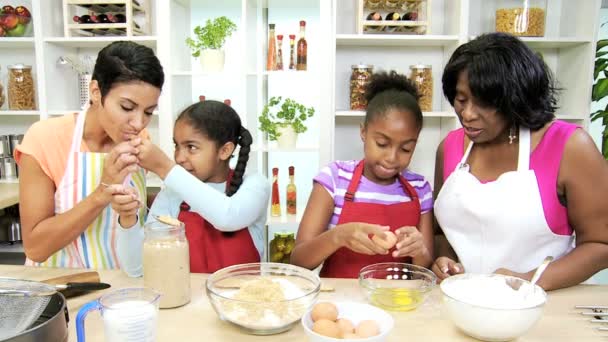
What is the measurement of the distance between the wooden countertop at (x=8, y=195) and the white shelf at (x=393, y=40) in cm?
187

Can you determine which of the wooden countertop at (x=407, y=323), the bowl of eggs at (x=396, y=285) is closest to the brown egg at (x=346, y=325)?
the wooden countertop at (x=407, y=323)

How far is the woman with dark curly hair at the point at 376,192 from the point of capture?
1396 millimetres

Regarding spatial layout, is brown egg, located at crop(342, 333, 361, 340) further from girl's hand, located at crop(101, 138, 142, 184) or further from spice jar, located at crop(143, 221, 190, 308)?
girl's hand, located at crop(101, 138, 142, 184)

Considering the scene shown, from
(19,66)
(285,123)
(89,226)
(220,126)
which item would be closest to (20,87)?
(19,66)

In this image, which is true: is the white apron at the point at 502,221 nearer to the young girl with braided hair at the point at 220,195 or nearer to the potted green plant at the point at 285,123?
the young girl with braided hair at the point at 220,195

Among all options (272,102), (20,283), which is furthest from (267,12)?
(20,283)

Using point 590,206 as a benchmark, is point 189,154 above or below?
above

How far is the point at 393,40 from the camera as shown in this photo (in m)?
2.56

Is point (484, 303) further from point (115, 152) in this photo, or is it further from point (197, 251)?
point (115, 152)

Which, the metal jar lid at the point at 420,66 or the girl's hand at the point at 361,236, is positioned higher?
the metal jar lid at the point at 420,66

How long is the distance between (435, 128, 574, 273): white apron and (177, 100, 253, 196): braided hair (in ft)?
2.14

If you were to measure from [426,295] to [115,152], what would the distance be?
887 millimetres

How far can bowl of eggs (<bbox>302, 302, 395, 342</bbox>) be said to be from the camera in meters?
0.78

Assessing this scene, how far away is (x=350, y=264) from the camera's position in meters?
1.47
